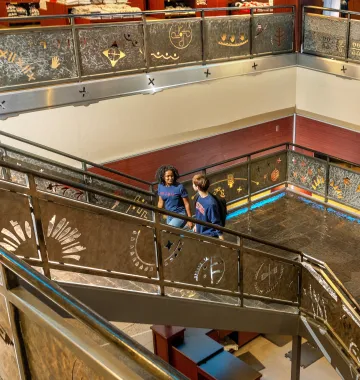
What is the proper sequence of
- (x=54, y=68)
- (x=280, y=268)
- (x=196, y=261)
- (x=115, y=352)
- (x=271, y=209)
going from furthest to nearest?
(x=271, y=209) < (x=54, y=68) < (x=280, y=268) < (x=196, y=261) < (x=115, y=352)

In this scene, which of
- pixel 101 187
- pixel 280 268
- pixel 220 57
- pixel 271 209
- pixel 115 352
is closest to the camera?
pixel 115 352

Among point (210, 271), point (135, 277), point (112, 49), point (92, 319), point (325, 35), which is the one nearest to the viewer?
point (92, 319)

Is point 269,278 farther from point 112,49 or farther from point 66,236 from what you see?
point 112,49

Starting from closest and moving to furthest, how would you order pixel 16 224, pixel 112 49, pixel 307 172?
pixel 16 224
pixel 112 49
pixel 307 172

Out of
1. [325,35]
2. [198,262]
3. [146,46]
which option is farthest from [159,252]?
[325,35]

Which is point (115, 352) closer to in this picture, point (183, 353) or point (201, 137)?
point (183, 353)

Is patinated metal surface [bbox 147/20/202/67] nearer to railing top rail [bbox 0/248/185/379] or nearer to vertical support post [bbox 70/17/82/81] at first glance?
vertical support post [bbox 70/17/82/81]

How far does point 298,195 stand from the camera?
10562mm

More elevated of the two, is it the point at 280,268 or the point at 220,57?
the point at 220,57

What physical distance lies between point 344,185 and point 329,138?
2083 millimetres

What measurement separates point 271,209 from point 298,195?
862 mm

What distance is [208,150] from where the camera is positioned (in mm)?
10602

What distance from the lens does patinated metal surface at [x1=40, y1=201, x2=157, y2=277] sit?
377 centimetres

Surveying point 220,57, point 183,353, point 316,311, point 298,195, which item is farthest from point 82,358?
point 298,195
